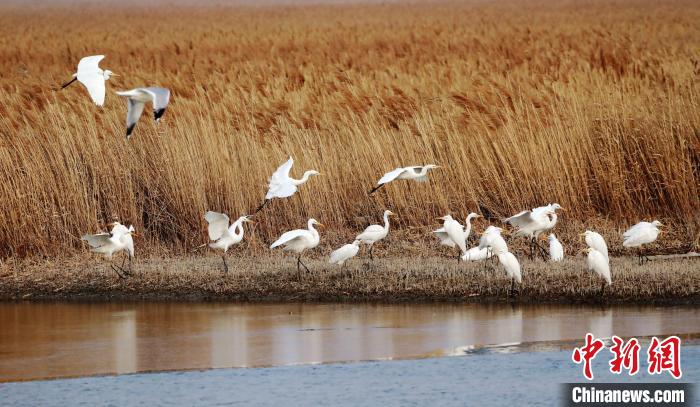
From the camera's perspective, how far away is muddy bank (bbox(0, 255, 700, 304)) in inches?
410

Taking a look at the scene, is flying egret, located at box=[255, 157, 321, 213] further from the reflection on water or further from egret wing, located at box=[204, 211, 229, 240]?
the reflection on water

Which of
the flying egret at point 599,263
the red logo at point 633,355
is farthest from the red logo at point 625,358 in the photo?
the flying egret at point 599,263

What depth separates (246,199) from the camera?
13.9 metres

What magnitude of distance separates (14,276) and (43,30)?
38.3m

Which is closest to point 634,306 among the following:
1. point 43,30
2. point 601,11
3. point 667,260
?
point 667,260

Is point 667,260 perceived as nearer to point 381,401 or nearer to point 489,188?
point 489,188

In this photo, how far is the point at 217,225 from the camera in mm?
12078

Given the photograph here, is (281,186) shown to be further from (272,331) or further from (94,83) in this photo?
(272,331)

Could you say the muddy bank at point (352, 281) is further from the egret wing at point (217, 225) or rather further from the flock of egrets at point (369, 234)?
the egret wing at point (217, 225)

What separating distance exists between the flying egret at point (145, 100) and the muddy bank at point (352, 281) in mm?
1787

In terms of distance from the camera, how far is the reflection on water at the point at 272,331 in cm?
834

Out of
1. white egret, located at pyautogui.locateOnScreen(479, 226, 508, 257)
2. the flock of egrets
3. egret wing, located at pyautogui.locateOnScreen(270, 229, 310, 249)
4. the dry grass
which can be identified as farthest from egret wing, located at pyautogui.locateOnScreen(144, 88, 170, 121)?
the dry grass

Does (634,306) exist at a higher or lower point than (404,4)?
lower

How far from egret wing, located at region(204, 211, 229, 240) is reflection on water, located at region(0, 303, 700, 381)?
119 cm
